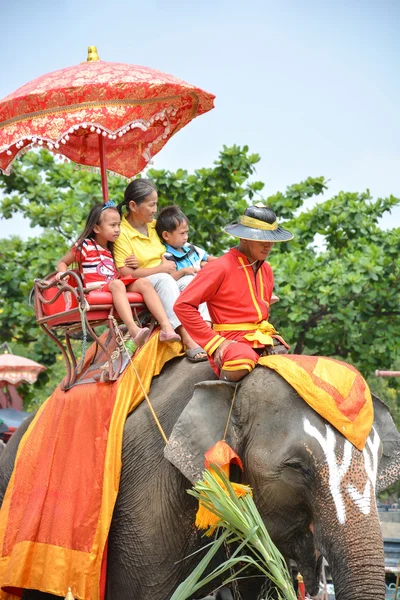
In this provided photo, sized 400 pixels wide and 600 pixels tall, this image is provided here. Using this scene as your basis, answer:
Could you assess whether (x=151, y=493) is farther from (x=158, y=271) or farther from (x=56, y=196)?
(x=56, y=196)

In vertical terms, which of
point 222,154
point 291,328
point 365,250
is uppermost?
point 222,154

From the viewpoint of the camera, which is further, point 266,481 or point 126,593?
point 126,593

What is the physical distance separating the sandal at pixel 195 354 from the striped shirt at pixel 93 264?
93 cm

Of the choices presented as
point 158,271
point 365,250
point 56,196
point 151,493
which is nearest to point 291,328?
point 365,250

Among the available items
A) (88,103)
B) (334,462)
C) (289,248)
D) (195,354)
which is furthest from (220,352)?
(289,248)

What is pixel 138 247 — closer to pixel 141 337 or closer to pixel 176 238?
pixel 176 238

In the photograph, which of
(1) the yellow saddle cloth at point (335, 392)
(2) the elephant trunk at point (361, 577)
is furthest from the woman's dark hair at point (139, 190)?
(2) the elephant trunk at point (361, 577)

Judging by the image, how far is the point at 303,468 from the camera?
5.17 metres

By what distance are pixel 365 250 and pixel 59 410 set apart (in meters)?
7.31

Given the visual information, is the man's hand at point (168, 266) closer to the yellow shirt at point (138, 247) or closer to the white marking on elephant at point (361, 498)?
the yellow shirt at point (138, 247)

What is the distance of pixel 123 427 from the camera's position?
617 cm

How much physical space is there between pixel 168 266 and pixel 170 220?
359mm

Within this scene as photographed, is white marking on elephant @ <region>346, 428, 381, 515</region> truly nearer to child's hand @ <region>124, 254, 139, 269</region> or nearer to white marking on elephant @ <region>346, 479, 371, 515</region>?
white marking on elephant @ <region>346, 479, 371, 515</region>

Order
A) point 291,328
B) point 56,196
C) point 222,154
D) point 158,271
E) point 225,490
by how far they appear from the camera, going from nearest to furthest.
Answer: point 225,490 < point 158,271 < point 291,328 < point 222,154 < point 56,196
